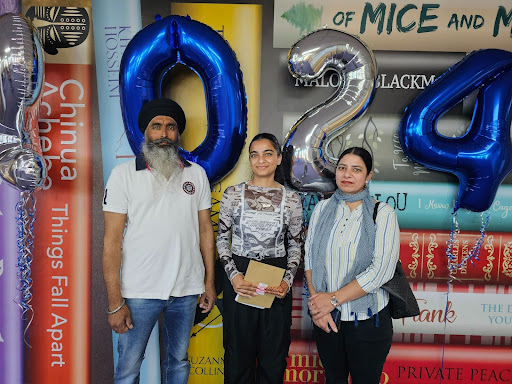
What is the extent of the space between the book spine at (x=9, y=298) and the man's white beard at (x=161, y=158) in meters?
1.18

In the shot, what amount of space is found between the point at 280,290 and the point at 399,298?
56cm

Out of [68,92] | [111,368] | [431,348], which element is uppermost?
[68,92]

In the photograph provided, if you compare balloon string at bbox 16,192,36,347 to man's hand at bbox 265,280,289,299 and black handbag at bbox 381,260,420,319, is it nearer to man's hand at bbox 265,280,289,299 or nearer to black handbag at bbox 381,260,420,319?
man's hand at bbox 265,280,289,299

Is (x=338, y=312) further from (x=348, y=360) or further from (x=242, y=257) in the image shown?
(x=242, y=257)

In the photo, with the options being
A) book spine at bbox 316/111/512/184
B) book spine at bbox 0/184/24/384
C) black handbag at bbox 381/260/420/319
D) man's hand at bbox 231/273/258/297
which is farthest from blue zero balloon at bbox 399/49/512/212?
book spine at bbox 0/184/24/384

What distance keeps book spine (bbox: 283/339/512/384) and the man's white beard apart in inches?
55.3

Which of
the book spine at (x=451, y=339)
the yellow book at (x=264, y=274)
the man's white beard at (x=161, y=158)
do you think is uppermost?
the man's white beard at (x=161, y=158)

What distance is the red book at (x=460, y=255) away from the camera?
2.52 m

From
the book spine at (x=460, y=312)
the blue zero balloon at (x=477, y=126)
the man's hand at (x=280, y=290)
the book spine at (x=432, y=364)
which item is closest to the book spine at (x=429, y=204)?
the blue zero balloon at (x=477, y=126)

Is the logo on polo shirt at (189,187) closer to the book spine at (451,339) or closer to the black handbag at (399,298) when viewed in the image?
the black handbag at (399,298)

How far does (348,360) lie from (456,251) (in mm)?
1120

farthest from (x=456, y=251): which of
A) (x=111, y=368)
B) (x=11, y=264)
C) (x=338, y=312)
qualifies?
(x=11, y=264)

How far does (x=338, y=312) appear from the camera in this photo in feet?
6.06

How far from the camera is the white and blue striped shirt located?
5.84 ft
